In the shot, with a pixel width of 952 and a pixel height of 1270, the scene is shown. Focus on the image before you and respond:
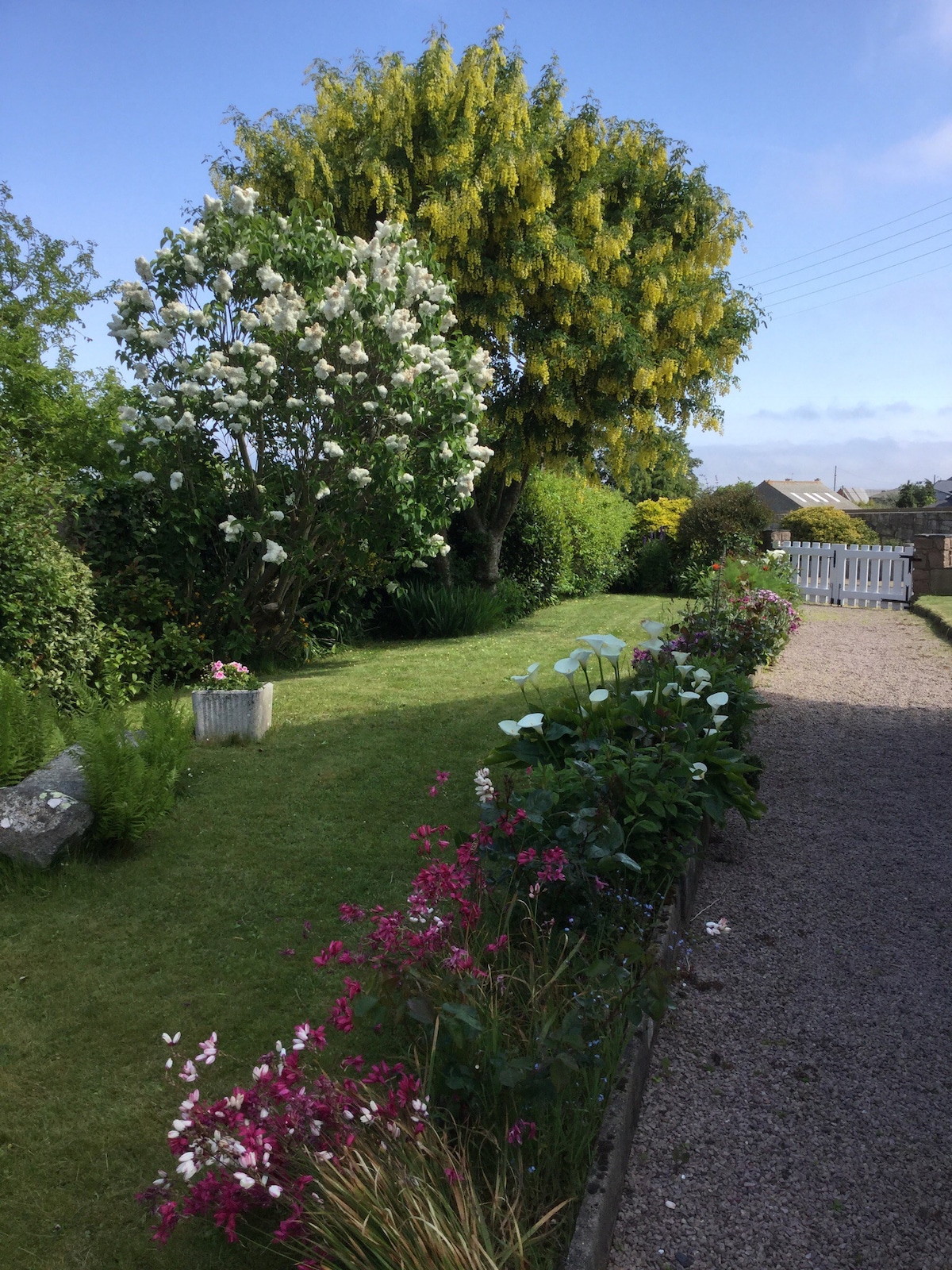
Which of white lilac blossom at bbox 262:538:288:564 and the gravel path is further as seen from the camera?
white lilac blossom at bbox 262:538:288:564

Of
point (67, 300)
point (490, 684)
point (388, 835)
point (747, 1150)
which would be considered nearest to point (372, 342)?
point (490, 684)

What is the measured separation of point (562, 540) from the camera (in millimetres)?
14797

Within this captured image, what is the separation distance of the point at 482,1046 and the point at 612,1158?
15.2 inches

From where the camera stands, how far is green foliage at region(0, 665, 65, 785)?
438cm

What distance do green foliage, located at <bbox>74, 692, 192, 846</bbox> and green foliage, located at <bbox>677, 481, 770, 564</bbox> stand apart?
12.8 m

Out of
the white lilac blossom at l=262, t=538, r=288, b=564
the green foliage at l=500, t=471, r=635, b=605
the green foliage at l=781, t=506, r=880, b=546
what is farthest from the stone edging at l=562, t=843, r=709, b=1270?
the green foliage at l=781, t=506, r=880, b=546

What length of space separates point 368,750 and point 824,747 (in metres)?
3.14

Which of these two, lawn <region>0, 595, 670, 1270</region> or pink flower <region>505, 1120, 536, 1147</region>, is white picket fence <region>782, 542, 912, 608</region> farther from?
pink flower <region>505, 1120, 536, 1147</region>

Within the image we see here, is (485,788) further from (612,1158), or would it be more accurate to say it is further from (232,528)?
(232,528)

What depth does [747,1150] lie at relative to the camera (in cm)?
238

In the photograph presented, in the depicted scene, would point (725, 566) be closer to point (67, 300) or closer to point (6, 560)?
point (6, 560)

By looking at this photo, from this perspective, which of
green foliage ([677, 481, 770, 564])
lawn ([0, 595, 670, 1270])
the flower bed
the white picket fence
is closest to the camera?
the flower bed

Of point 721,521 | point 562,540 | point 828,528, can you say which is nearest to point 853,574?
point 721,521

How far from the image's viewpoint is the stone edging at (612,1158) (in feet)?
6.26
